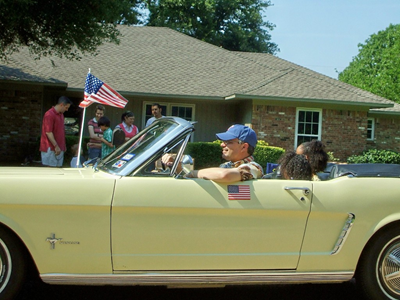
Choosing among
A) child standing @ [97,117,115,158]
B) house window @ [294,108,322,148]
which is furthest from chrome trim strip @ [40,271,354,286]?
house window @ [294,108,322,148]

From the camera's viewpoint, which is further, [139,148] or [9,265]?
[139,148]

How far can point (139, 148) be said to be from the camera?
4.11m

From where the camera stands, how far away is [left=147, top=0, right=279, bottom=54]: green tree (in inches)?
1291

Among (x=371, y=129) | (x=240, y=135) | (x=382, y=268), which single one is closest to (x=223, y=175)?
(x=240, y=135)

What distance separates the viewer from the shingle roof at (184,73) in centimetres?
1636

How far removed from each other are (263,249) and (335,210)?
66cm

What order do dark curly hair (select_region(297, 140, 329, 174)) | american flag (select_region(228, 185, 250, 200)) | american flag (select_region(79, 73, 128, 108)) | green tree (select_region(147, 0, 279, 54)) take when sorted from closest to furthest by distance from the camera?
1. american flag (select_region(228, 185, 250, 200))
2. dark curly hair (select_region(297, 140, 329, 174))
3. american flag (select_region(79, 73, 128, 108))
4. green tree (select_region(147, 0, 279, 54))

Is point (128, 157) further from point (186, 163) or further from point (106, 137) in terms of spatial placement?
point (106, 137)

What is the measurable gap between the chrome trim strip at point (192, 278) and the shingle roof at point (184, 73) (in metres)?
12.3

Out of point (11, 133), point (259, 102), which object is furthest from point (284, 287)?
point (11, 133)

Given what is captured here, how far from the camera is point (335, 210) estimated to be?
3916 mm

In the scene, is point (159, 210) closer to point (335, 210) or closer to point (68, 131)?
point (335, 210)

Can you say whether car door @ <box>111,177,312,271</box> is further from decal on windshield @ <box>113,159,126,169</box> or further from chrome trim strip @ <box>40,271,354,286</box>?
decal on windshield @ <box>113,159,126,169</box>

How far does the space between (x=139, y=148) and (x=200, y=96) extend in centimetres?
1271
